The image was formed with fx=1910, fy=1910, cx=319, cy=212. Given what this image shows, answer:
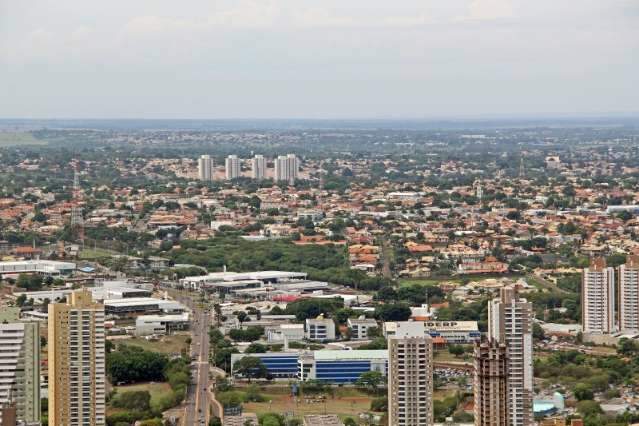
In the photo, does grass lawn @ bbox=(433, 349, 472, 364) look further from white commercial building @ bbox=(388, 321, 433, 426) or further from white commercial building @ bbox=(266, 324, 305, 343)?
white commercial building @ bbox=(388, 321, 433, 426)

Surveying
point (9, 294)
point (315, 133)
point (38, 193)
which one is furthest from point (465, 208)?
point (315, 133)

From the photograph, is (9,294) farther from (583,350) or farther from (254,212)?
(254,212)

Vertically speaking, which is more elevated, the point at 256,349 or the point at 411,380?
the point at 411,380

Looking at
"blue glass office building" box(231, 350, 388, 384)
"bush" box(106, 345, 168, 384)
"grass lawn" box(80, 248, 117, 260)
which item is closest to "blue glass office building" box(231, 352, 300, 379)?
"blue glass office building" box(231, 350, 388, 384)

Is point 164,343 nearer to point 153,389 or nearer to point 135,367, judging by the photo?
point 135,367

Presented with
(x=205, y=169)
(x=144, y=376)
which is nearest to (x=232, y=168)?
(x=205, y=169)

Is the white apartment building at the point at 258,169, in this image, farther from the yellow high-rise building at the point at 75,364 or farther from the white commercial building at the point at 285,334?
the yellow high-rise building at the point at 75,364

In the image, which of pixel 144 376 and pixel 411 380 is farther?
pixel 144 376
